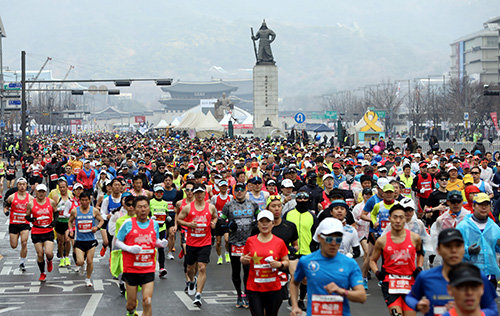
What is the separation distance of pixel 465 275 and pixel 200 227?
6476mm

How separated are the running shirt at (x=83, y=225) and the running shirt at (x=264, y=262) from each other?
501 centimetres

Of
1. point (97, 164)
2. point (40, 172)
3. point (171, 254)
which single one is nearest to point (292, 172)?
point (171, 254)

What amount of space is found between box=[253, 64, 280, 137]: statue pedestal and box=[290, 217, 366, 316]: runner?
5867 centimetres

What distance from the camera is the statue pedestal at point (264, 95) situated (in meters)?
65.9

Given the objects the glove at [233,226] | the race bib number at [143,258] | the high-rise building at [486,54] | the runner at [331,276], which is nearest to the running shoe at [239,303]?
the glove at [233,226]

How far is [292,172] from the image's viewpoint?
591 inches

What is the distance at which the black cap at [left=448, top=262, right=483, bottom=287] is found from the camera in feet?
15.6

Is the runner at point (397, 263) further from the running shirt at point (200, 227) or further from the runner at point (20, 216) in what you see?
the runner at point (20, 216)

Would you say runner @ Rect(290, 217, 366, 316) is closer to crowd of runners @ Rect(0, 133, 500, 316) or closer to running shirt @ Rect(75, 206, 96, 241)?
crowd of runners @ Rect(0, 133, 500, 316)

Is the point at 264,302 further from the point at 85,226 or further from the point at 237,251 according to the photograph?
the point at 85,226

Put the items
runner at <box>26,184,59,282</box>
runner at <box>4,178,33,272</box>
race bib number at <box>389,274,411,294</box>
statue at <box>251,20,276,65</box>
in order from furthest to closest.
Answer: statue at <box>251,20,276,65</box> → runner at <box>4,178,33,272</box> → runner at <box>26,184,59,282</box> → race bib number at <box>389,274,411,294</box>

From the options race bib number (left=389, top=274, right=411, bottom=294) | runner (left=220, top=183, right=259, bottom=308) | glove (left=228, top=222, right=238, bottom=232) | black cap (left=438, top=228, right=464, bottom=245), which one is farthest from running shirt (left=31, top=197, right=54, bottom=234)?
black cap (left=438, top=228, right=464, bottom=245)

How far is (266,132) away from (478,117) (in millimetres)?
23798

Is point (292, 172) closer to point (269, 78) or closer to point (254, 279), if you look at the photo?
point (254, 279)
